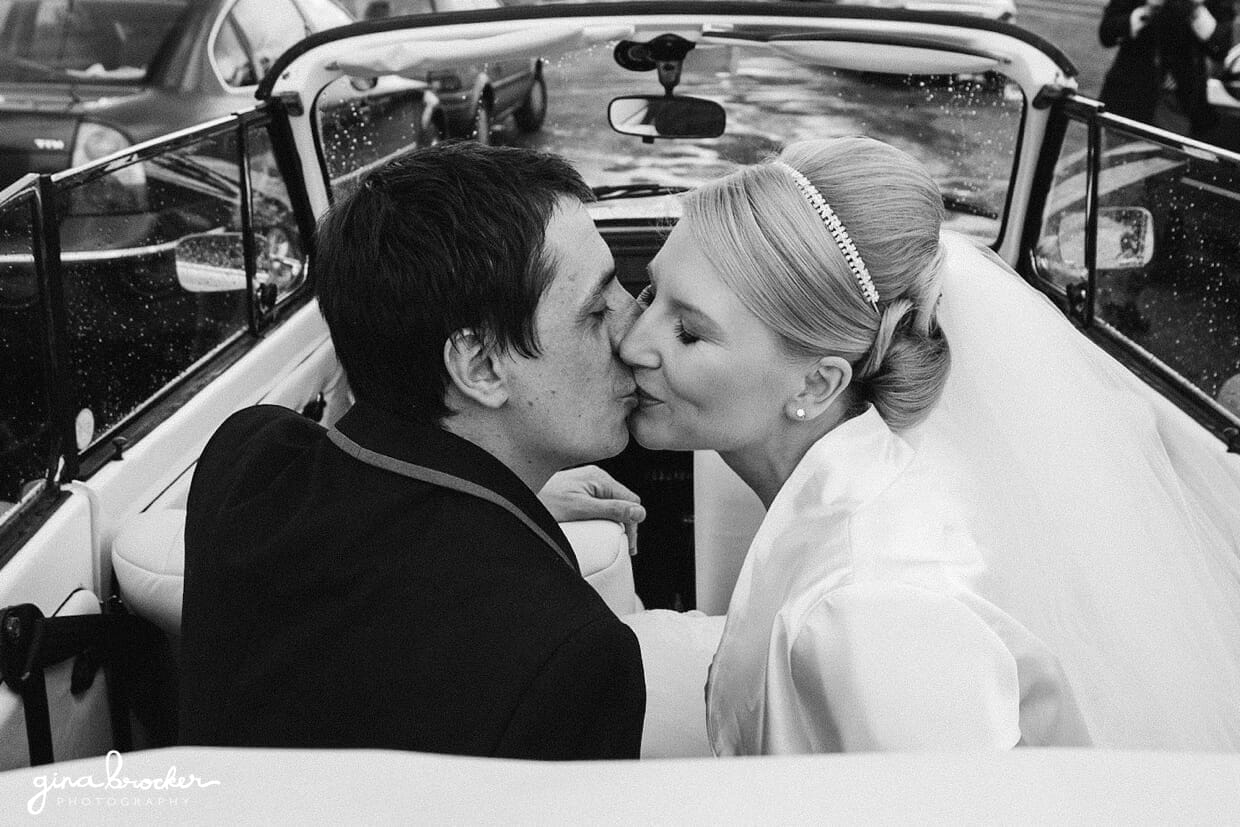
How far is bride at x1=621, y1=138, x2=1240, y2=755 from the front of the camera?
1.50 metres

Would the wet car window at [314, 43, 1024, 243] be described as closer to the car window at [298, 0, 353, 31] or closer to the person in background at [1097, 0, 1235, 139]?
the car window at [298, 0, 353, 31]

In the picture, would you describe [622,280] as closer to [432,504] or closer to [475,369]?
[475,369]

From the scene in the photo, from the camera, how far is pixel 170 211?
2.93 meters

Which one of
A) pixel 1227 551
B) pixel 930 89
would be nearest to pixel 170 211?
pixel 930 89

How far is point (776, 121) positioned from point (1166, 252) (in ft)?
3.85

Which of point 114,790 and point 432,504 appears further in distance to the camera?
point 432,504

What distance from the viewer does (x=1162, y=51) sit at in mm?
7168

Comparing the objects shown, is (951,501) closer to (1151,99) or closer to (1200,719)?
(1200,719)

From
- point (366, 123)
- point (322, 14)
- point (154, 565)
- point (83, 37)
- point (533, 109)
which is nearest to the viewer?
point (154, 565)

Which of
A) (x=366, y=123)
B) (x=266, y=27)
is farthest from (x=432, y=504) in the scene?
(x=266, y=27)

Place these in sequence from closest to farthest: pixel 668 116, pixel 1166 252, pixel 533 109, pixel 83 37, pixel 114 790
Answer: pixel 114 790 < pixel 1166 252 < pixel 668 116 < pixel 533 109 < pixel 83 37

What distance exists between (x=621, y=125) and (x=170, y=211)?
127cm

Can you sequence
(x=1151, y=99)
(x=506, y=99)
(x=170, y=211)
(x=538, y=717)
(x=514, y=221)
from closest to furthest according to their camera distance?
(x=538, y=717)
(x=514, y=221)
(x=170, y=211)
(x=506, y=99)
(x=1151, y=99)

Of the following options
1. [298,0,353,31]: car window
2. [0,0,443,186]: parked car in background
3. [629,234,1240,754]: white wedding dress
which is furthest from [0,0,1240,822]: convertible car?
[298,0,353,31]: car window
